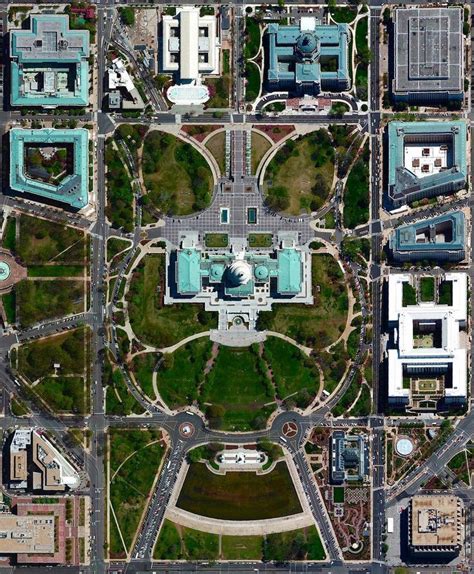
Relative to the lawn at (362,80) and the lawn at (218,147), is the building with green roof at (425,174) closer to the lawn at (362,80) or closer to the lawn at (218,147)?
the lawn at (362,80)

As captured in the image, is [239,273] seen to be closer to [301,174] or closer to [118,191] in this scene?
[301,174]

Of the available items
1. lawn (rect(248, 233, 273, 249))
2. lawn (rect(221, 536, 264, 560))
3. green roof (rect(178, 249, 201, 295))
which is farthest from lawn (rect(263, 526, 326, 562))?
lawn (rect(248, 233, 273, 249))

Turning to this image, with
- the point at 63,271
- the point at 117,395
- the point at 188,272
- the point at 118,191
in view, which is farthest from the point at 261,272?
the point at 63,271

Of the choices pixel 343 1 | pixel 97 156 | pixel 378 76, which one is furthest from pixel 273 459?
pixel 343 1

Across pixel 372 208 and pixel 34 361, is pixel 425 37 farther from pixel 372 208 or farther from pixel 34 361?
pixel 34 361

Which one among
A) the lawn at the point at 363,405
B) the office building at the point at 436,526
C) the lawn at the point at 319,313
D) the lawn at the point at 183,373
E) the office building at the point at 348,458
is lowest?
the office building at the point at 436,526

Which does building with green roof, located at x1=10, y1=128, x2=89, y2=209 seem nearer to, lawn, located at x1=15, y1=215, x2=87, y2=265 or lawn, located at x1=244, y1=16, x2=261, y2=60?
lawn, located at x1=15, y1=215, x2=87, y2=265

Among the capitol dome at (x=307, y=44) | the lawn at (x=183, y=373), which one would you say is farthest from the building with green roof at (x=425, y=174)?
the lawn at (x=183, y=373)
